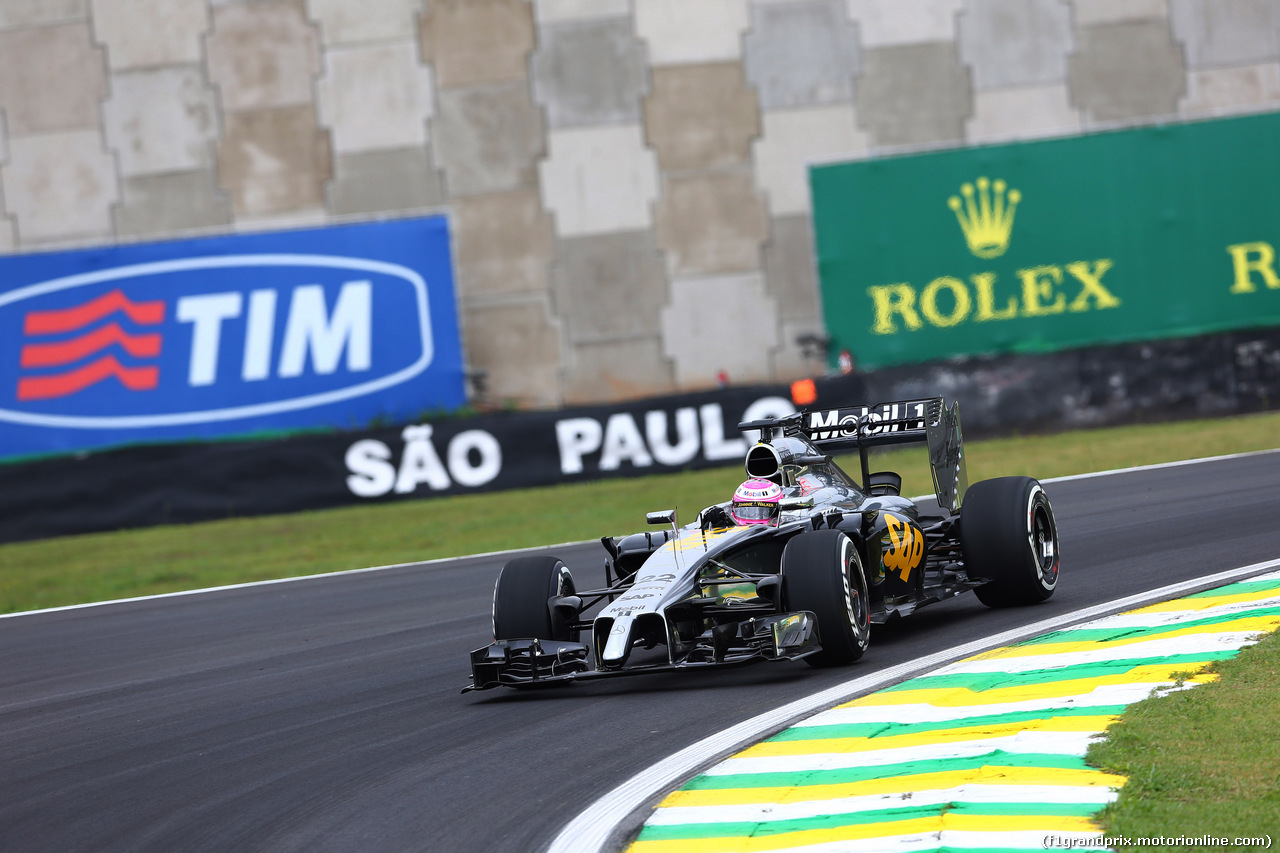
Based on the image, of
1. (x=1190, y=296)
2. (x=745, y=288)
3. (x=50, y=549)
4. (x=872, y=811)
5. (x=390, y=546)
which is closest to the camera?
(x=872, y=811)

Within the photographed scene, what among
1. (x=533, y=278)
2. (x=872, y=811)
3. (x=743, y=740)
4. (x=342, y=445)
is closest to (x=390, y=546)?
(x=342, y=445)

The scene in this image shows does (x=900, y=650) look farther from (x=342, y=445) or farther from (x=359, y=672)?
(x=342, y=445)

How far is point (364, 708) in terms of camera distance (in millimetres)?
8367

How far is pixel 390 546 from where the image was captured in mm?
17109

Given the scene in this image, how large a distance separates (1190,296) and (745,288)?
7144 millimetres

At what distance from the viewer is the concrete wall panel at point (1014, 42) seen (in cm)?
2558

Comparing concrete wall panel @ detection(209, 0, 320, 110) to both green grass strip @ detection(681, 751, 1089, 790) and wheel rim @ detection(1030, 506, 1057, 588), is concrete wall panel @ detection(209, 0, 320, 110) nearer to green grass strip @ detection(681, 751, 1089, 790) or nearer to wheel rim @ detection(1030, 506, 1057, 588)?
wheel rim @ detection(1030, 506, 1057, 588)

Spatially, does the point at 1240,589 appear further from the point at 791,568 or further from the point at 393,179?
the point at 393,179

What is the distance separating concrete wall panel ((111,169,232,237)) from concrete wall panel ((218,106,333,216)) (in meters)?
0.31

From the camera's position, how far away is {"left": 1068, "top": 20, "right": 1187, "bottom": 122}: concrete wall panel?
25.7 m

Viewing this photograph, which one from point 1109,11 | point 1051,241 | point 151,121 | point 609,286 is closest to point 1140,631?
point 1051,241

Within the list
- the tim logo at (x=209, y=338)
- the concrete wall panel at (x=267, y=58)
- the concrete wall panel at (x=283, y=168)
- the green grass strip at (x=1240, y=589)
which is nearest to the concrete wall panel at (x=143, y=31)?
the concrete wall panel at (x=267, y=58)

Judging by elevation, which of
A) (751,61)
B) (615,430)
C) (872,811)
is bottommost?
(872,811)

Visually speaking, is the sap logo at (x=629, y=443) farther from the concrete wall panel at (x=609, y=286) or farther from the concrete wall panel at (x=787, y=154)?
the concrete wall panel at (x=787, y=154)
